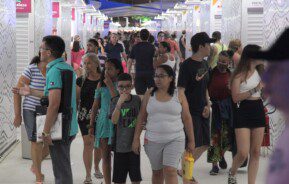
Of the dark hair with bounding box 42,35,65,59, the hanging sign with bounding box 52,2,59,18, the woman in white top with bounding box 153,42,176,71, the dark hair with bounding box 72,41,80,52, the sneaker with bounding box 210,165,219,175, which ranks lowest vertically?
the sneaker with bounding box 210,165,219,175

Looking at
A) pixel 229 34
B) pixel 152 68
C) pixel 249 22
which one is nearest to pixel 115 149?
pixel 152 68

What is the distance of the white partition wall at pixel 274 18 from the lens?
25.4 feet

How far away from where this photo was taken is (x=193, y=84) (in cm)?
562

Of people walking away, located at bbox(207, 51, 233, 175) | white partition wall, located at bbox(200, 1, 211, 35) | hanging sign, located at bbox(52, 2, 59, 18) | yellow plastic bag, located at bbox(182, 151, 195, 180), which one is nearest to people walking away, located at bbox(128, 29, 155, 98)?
people walking away, located at bbox(207, 51, 233, 175)

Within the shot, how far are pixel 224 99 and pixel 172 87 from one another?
5.30ft

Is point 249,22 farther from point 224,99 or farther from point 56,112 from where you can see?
point 56,112

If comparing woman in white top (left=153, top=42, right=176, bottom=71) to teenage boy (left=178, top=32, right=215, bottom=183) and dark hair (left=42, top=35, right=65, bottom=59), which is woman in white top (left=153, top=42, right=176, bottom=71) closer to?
teenage boy (left=178, top=32, right=215, bottom=183)

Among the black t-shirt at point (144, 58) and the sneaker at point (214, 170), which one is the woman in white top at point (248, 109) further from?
the black t-shirt at point (144, 58)

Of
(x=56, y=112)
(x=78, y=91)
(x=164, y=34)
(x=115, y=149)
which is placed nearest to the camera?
(x=56, y=112)

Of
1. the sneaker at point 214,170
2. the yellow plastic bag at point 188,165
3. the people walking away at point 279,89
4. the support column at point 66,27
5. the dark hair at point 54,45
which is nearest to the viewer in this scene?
the people walking away at point 279,89

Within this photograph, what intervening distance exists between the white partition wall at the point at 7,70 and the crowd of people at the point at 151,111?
77.0 inches

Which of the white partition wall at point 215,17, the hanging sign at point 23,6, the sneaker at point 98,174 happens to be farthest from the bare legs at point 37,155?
the white partition wall at point 215,17

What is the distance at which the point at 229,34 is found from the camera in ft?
40.2

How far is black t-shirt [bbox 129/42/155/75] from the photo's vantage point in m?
10.2
